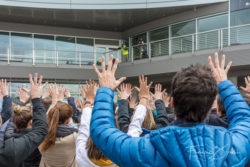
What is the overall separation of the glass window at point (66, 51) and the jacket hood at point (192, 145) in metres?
18.2

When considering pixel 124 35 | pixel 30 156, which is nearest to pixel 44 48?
pixel 124 35

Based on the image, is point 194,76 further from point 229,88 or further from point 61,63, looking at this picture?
point 61,63

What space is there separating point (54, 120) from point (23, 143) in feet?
3.57

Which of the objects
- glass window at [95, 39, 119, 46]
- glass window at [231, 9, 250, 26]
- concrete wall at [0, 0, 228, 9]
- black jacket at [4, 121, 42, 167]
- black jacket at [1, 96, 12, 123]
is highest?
concrete wall at [0, 0, 228, 9]

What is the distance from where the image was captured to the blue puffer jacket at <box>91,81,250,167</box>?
1.41 metres

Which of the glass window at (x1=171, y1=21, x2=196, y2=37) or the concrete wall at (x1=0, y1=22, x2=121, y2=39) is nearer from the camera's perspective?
the glass window at (x1=171, y1=21, x2=196, y2=37)

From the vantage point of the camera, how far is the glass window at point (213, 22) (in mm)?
16172

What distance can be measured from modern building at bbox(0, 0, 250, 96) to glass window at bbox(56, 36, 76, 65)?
4 cm

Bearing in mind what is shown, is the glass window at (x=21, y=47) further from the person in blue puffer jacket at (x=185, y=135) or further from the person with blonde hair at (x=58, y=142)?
Answer: the person in blue puffer jacket at (x=185, y=135)

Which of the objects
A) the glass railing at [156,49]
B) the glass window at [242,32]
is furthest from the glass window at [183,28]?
the glass window at [242,32]

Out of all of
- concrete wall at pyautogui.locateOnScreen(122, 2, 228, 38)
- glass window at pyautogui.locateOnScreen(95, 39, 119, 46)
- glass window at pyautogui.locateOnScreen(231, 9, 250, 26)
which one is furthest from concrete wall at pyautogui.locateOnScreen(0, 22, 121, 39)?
glass window at pyautogui.locateOnScreen(231, 9, 250, 26)

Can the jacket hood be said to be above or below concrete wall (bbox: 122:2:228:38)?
below

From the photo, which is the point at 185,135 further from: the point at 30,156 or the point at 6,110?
the point at 6,110

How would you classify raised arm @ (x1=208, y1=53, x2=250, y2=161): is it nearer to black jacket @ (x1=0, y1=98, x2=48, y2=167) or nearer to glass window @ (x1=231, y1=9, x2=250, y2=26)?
black jacket @ (x1=0, y1=98, x2=48, y2=167)
